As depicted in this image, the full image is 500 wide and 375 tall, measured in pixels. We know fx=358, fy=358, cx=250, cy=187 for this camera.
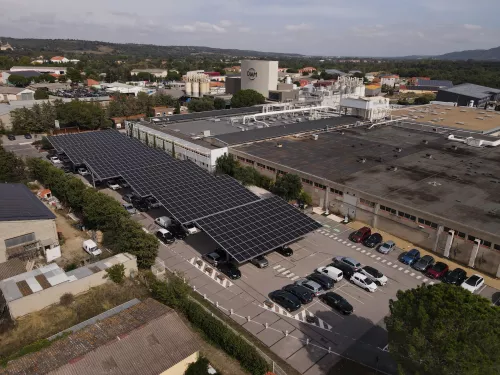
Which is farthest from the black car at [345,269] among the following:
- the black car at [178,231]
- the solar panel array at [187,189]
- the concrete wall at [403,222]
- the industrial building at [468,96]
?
the industrial building at [468,96]

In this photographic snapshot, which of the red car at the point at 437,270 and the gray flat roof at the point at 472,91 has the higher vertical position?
the gray flat roof at the point at 472,91

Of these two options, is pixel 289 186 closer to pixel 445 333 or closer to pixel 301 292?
pixel 301 292

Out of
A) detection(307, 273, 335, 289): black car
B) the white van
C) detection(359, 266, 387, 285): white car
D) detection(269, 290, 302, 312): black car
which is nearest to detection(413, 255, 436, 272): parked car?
detection(359, 266, 387, 285): white car

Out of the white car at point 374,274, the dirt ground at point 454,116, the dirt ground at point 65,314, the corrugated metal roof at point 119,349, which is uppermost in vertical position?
the dirt ground at point 454,116

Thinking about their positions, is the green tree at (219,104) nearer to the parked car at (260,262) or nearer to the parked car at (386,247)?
the parked car at (386,247)

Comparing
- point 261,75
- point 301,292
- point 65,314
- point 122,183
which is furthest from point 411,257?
point 261,75
